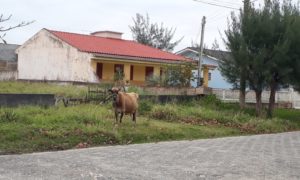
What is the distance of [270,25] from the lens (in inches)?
961

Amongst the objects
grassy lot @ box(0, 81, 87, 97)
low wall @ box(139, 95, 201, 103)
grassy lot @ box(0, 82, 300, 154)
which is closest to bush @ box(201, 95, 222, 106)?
low wall @ box(139, 95, 201, 103)

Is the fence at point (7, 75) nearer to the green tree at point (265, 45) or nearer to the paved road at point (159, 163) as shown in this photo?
the green tree at point (265, 45)

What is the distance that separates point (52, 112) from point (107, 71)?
2410 centimetres

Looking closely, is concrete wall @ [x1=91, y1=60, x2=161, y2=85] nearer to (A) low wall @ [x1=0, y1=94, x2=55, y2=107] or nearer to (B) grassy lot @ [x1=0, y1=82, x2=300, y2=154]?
(B) grassy lot @ [x1=0, y1=82, x2=300, y2=154]

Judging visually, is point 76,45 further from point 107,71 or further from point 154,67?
point 154,67

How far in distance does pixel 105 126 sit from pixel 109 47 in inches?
965

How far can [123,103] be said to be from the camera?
16219 mm

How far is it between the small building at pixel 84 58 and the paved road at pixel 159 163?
22512 millimetres

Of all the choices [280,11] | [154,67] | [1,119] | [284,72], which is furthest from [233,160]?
[154,67]

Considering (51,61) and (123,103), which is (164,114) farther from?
(51,61)

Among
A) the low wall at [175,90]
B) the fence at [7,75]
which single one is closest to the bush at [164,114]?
the low wall at [175,90]

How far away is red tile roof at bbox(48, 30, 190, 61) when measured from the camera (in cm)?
3753

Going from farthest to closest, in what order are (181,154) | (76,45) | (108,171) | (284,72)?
(76,45)
(284,72)
(181,154)
(108,171)

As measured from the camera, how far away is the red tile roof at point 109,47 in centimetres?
3753
